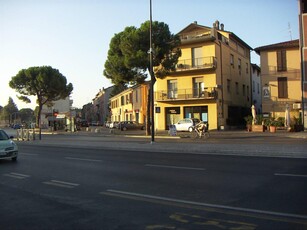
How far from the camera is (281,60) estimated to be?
124 ft

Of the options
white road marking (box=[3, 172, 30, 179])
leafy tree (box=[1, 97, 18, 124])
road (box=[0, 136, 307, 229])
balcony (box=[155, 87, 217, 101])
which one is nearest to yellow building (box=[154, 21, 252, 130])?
balcony (box=[155, 87, 217, 101])

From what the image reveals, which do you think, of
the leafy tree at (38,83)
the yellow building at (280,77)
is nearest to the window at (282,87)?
the yellow building at (280,77)

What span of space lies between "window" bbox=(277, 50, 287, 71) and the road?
94.6ft

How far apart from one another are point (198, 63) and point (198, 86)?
2.80m

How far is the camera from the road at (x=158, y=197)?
5.45m

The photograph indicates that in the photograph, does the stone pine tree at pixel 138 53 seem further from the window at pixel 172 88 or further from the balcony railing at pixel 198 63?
the window at pixel 172 88

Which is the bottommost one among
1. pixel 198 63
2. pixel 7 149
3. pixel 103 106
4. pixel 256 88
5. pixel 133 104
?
pixel 7 149

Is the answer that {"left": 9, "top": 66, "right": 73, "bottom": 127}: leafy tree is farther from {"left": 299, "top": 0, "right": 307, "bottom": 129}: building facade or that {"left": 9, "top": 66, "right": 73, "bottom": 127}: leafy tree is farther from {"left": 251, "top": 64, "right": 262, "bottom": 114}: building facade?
{"left": 299, "top": 0, "right": 307, "bottom": 129}: building facade

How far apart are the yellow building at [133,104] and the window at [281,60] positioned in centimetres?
1999

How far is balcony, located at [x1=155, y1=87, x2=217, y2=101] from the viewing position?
38.7 meters

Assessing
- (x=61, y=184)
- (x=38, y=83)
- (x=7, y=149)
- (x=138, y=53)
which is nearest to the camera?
(x=61, y=184)

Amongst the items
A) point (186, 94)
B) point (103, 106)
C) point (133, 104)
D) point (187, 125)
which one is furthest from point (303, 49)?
point (103, 106)

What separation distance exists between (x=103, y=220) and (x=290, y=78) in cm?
3628

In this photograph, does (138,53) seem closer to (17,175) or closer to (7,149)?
(7,149)
